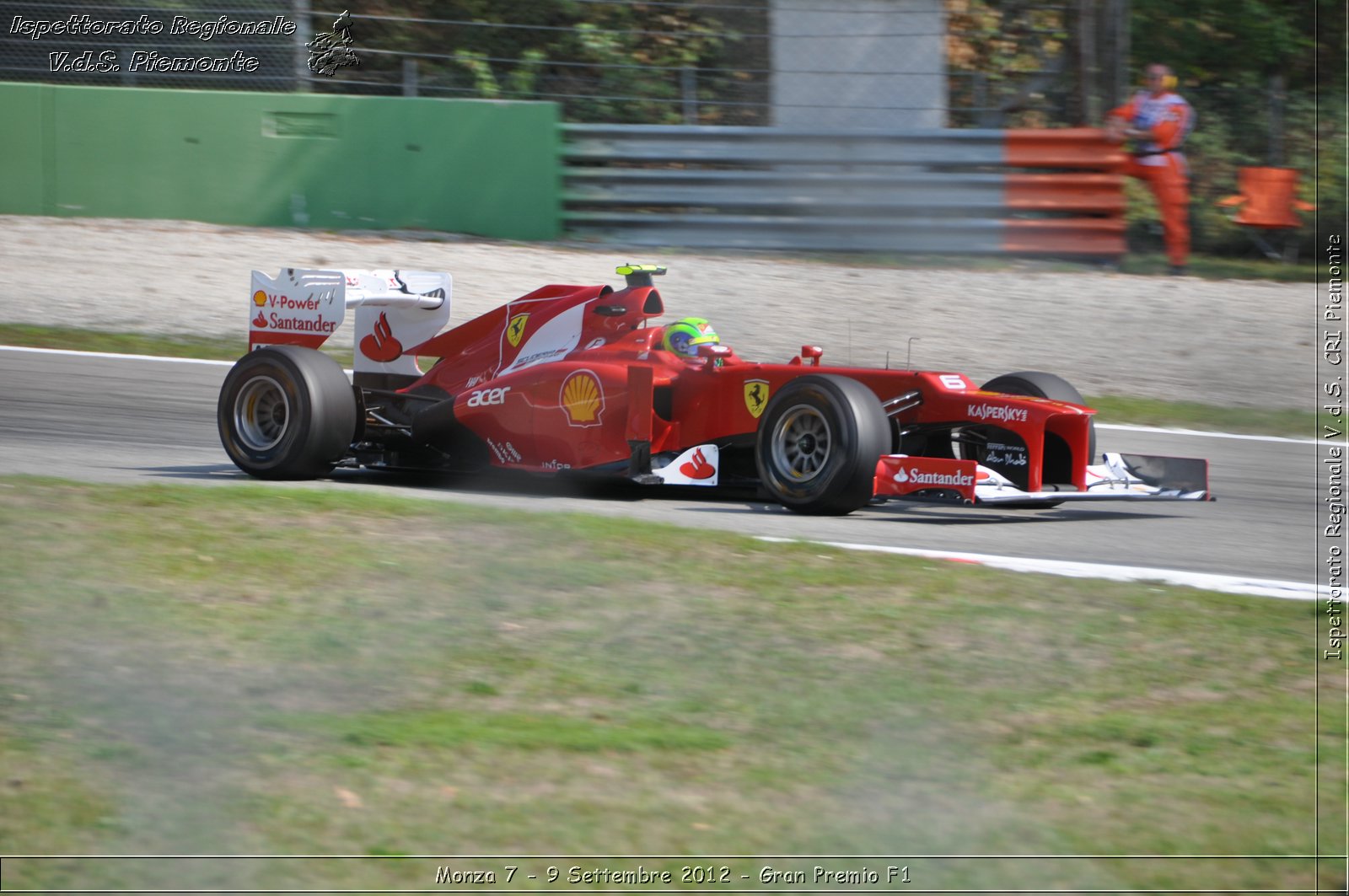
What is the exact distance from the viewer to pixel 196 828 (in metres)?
3.31

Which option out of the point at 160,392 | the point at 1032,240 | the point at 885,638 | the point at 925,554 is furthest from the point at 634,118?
the point at 885,638

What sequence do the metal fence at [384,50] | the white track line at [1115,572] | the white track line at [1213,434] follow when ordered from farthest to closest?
the metal fence at [384,50]
the white track line at [1213,434]
the white track line at [1115,572]

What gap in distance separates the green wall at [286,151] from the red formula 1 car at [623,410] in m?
6.70

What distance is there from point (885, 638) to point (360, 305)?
461 cm

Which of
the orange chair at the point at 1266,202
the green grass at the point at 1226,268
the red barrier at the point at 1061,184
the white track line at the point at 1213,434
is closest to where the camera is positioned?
the red barrier at the point at 1061,184

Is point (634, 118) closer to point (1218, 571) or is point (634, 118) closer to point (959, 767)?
point (1218, 571)

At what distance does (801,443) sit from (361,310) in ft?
10.1

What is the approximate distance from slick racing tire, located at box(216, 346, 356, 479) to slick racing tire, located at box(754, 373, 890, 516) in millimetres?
2275

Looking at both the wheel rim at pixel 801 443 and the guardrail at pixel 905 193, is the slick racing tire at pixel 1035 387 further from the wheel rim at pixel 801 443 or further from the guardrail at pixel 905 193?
the wheel rim at pixel 801 443

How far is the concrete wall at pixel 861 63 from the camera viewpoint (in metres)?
3.25

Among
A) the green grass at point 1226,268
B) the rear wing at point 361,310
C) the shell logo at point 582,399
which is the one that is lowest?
the shell logo at point 582,399

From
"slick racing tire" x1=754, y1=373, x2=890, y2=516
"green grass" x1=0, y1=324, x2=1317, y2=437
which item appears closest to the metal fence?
"green grass" x1=0, y1=324, x2=1317, y2=437

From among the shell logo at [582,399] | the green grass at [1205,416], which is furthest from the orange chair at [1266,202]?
the shell logo at [582,399]

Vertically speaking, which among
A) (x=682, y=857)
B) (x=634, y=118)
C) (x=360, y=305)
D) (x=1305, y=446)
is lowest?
(x=682, y=857)
